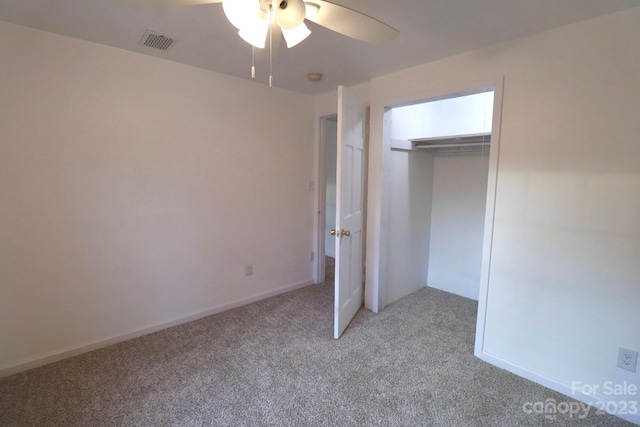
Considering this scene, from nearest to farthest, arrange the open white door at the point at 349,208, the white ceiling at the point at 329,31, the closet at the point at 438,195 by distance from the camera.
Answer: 1. the white ceiling at the point at 329,31
2. the open white door at the point at 349,208
3. the closet at the point at 438,195

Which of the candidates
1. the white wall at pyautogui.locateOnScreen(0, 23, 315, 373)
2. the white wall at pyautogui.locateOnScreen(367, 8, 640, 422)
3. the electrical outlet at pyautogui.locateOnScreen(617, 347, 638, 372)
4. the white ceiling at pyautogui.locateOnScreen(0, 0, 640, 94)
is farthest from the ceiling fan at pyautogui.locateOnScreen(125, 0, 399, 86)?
the electrical outlet at pyautogui.locateOnScreen(617, 347, 638, 372)

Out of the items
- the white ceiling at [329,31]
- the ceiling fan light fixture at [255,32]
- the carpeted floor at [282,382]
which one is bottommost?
the carpeted floor at [282,382]

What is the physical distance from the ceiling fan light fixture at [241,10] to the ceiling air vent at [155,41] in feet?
3.86

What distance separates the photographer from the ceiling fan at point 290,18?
47.1 inches

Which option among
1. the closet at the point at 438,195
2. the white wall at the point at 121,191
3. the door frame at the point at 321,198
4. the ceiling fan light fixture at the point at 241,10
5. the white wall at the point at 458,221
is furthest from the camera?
the door frame at the point at 321,198

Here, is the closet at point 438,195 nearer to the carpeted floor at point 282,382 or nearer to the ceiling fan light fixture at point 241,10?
the carpeted floor at point 282,382

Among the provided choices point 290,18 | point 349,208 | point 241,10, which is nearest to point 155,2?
point 241,10

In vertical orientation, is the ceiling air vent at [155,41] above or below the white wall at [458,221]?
above

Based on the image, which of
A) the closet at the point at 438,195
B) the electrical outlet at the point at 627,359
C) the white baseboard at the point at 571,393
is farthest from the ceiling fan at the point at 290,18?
the white baseboard at the point at 571,393

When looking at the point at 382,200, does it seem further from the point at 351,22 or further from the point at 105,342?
the point at 105,342

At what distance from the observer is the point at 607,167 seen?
5.73ft

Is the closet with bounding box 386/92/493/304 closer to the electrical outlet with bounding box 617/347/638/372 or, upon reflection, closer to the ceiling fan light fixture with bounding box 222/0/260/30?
the electrical outlet with bounding box 617/347/638/372

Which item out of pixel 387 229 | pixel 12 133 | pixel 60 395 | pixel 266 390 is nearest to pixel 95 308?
pixel 60 395

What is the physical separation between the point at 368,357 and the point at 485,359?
86cm
